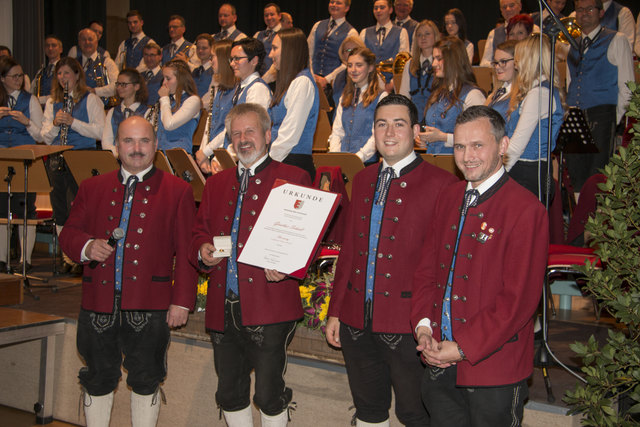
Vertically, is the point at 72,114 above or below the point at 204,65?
below

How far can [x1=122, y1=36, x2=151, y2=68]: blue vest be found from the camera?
33.2 ft

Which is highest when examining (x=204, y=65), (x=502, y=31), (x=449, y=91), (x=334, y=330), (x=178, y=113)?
(x=502, y=31)

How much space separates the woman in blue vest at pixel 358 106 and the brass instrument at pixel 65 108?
8.57 ft

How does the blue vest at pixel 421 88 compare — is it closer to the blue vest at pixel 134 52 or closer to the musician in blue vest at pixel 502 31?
the musician in blue vest at pixel 502 31

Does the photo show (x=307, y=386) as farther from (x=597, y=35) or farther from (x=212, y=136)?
(x=597, y=35)

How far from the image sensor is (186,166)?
5.20 m

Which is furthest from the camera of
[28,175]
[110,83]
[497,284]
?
[110,83]

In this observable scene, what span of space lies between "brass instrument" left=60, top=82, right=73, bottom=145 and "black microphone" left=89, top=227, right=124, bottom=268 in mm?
3390

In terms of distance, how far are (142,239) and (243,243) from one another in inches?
21.5

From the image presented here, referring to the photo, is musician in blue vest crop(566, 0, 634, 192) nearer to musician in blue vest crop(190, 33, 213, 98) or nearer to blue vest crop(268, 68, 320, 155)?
blue vest crop(268, 68, 320, 155)

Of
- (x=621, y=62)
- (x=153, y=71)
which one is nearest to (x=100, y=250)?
(x=621, y=62)

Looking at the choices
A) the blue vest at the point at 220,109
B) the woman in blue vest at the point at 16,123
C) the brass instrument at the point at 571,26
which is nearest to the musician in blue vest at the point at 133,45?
the woman in blue vest at the point at 16,123

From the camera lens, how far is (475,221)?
2371 millimetres

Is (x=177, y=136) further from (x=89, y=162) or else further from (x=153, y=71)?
(x=153, y=71)
